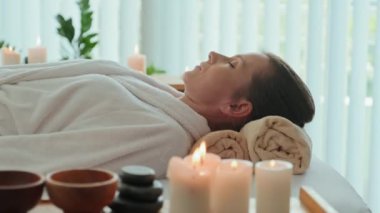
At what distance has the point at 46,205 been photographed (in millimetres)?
1362

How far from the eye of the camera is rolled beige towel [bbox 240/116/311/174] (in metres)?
1.81

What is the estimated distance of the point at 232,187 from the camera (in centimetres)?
128

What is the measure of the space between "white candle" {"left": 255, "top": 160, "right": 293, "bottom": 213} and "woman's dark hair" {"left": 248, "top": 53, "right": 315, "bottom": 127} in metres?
0.63

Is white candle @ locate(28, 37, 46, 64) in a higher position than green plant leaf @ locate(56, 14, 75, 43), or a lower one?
lower

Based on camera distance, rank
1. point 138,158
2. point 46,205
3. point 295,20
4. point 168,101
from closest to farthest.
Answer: point 46,205 → point 138,158 → point 168,101 → point 295,20

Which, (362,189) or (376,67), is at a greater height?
(376,67)

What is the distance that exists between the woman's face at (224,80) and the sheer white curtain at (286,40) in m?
1.05

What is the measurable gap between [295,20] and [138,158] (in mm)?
1411

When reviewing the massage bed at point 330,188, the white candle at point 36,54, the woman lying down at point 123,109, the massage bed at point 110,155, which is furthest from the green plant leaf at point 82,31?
the massage bed at point 330,188

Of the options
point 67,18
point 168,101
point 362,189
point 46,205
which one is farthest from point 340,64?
point 46,205

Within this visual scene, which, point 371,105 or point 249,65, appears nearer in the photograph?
point 249,65

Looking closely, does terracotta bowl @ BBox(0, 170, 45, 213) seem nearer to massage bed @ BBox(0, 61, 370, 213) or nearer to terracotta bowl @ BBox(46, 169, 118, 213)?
terracotta bowl @ BBox(46, 169, 118, 213)

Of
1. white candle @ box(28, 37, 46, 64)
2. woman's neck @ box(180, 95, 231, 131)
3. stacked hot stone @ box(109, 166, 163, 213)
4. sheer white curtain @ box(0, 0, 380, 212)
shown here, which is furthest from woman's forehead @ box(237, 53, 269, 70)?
sheer white curtain @ box(0, 0, 380, 212)

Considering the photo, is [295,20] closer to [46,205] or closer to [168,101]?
[168,101]
